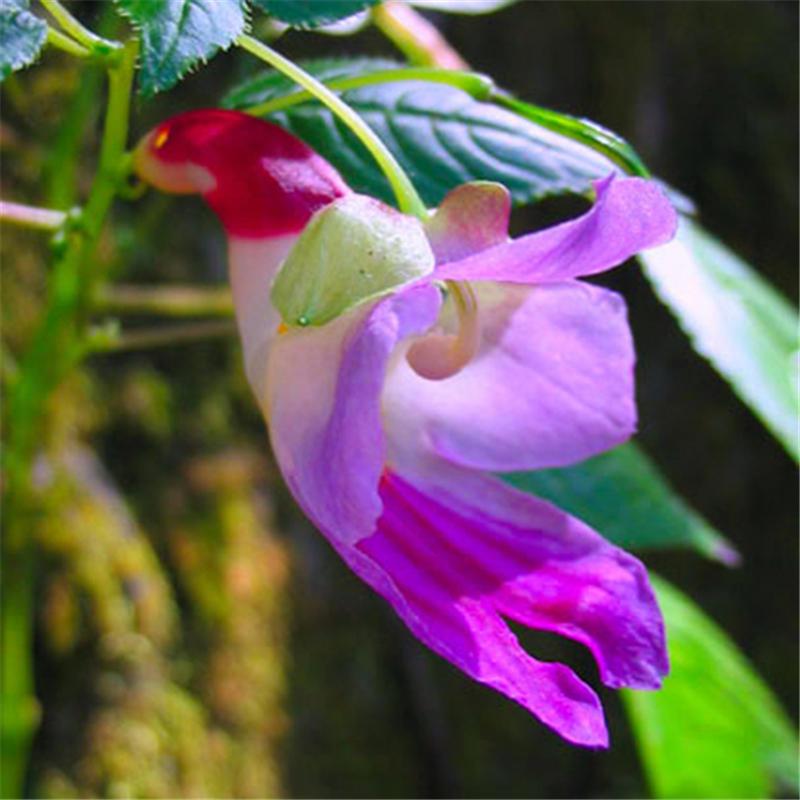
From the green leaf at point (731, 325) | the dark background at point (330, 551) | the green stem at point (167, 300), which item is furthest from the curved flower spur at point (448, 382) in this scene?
the green stem at point (167, 300)

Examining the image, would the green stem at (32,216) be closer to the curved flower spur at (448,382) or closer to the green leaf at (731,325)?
the curved flower spur at (448,382)

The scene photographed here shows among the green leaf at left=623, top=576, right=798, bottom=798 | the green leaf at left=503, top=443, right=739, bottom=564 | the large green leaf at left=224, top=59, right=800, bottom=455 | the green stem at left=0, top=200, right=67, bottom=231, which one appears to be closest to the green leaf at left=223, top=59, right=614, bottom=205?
the large green leaf at left=224, top=59, right=800, bottom=455

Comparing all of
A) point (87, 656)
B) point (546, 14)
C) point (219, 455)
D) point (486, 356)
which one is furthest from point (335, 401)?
point (546, 14)

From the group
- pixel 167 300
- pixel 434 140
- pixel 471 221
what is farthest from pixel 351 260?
pixel 167 300

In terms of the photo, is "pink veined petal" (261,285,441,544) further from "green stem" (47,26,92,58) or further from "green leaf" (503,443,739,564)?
"green leaf" (503,443,739,564)

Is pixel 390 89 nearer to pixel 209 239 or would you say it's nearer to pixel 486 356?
pixel 486 356

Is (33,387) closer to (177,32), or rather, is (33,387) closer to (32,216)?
(32,216)
